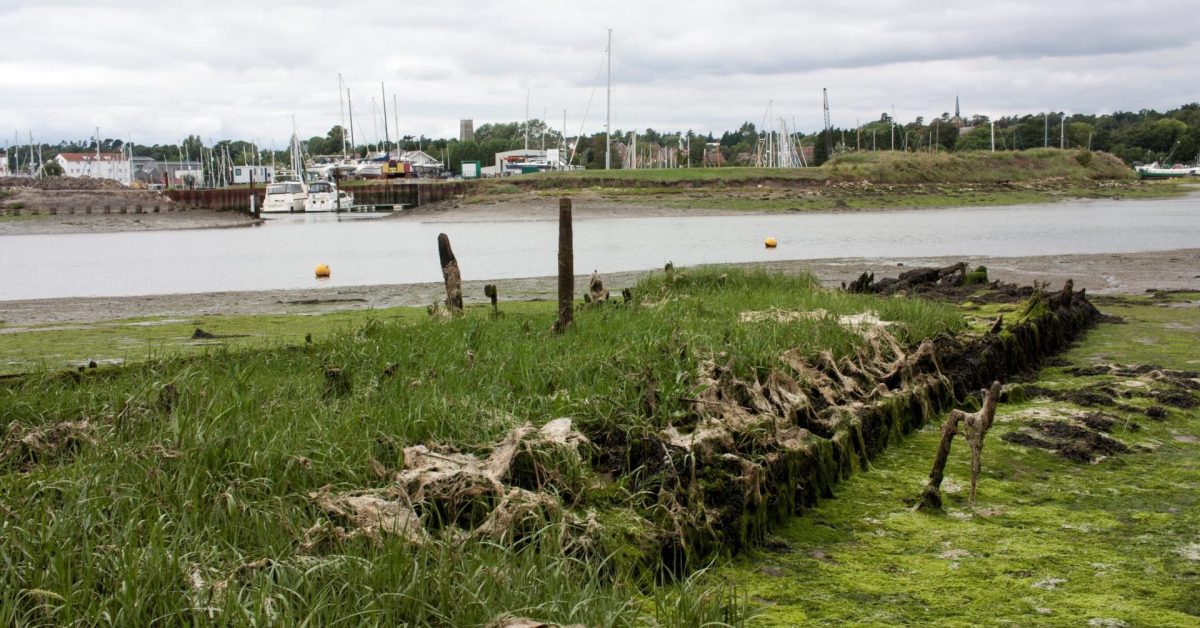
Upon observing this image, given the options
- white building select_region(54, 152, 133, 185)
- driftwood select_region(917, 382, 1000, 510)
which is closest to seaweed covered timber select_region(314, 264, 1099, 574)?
driftwood select_region(917, 382, 1000, 510)

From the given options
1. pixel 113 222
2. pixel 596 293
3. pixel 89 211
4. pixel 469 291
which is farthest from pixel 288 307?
pixel 89 211

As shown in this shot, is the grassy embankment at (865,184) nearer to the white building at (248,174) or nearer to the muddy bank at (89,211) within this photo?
the muddy bank at (89,211)

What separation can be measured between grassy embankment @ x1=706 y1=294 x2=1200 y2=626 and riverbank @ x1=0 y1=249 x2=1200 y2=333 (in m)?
10.3

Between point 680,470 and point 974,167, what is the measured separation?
85.3 metres

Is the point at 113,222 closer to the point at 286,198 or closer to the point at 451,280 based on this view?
the point at 286,198

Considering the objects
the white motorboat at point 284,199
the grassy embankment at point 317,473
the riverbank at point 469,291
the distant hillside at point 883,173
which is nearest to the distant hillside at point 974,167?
the distant hillside at point 883,173

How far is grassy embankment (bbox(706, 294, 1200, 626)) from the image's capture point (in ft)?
15.0

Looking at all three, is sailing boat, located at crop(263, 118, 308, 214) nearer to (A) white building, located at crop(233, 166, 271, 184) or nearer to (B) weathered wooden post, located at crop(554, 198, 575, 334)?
(A) white building, located at crop(233, 166, 271, 184)

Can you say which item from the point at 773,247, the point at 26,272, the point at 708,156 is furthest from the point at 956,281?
the point at 708,156

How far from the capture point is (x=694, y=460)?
5402mm

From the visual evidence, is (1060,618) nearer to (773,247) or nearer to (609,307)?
(609,307)

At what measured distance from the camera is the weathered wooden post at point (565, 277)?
8.75 metres

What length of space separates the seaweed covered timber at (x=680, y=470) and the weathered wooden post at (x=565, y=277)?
79.2 inches

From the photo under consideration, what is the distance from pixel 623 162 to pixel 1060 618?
424 ft
